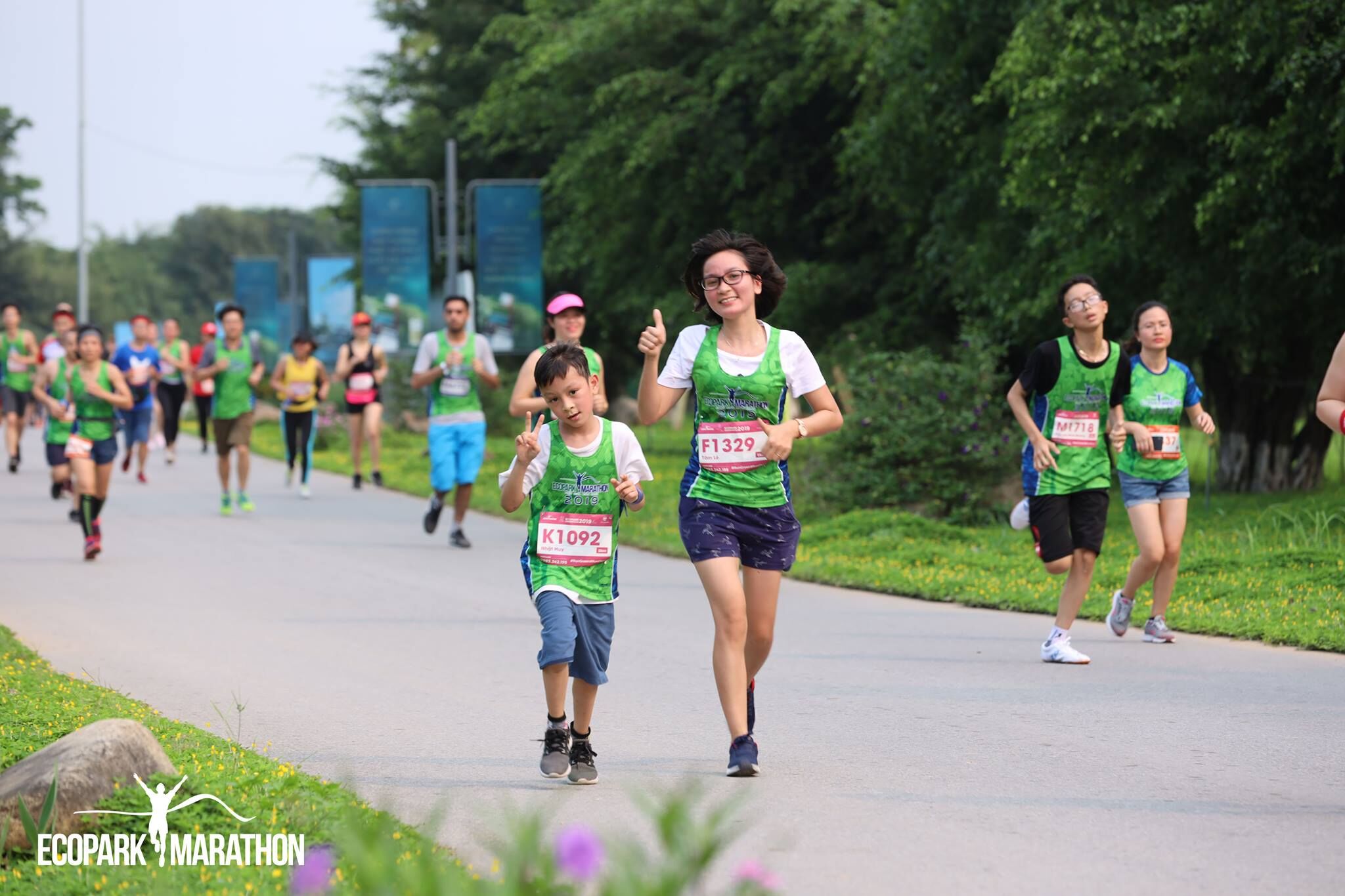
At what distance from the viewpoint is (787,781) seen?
6.29 m

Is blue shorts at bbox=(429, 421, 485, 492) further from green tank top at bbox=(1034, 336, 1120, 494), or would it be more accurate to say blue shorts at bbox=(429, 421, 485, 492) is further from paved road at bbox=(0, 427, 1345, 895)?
green tank top at bbox=(1034, 336, 1120, 494)

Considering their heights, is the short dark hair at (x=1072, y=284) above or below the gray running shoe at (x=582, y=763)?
above

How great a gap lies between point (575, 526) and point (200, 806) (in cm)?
172

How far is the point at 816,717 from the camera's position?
7.66 m

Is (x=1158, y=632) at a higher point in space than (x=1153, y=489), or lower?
lower

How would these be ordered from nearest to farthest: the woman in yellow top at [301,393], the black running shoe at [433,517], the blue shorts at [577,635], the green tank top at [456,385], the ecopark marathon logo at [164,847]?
1. the ecopark marathon logo at [164,847]
2. the blue shorts at [577,635]
3. the green tank top at [456,385]
4. the black running shoe at [433,517]
5. the woman in yellow top at [301,393]

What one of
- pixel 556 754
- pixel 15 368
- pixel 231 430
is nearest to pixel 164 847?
pixel 556 754

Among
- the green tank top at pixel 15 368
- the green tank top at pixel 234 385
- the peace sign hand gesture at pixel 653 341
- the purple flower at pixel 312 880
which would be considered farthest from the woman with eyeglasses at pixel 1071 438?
the green tank top at pixel 15 368

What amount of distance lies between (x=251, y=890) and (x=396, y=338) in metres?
28.0

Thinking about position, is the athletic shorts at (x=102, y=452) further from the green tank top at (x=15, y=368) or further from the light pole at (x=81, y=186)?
the light pole at (x=81, y=186)

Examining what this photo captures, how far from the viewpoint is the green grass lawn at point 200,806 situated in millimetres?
4777

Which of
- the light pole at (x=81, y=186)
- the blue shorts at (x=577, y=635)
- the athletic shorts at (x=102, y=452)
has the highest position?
the light pole at (x=81, y=186)

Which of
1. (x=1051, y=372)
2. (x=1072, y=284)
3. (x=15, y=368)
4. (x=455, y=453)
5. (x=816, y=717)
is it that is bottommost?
(x=816, y=717)

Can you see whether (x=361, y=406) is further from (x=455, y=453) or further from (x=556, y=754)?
(x=556, y=754)
